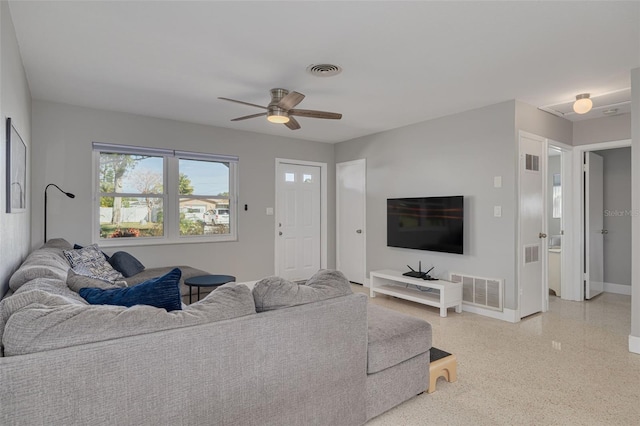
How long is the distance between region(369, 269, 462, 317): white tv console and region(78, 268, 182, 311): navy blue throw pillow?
3176mm

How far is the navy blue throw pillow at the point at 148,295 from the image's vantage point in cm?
156

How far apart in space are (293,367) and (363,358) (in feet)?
1.52

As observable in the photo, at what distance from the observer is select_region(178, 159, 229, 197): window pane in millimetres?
4894

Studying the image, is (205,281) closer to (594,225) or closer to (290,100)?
(290,100)

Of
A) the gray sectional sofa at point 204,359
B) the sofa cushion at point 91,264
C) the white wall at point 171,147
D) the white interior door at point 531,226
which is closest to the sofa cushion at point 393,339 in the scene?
the gray sectional sofa at point 204,359

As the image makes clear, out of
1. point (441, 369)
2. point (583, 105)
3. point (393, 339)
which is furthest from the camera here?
point (583, 105)

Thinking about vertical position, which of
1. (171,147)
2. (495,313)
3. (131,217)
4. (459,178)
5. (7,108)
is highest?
(171,147)

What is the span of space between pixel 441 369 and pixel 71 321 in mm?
2162

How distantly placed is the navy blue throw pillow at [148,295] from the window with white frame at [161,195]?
3106 mm

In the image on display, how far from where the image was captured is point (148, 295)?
1.57 m


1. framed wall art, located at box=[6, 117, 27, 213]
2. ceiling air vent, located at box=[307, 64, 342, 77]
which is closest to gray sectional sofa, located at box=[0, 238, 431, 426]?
framed wall art, located at box=[6, 117, 27, 213]

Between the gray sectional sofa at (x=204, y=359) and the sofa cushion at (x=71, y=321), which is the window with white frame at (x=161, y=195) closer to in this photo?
the gray sectional sofa at (x=204, y=359)

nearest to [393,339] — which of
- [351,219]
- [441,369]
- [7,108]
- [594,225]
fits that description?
[441,369]

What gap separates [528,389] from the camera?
2.39 m
